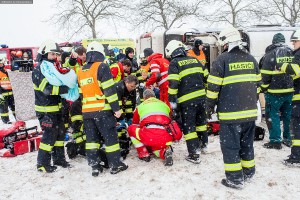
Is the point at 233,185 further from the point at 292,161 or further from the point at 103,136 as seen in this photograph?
the point at 103,136

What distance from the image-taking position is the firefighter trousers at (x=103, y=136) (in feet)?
15.4

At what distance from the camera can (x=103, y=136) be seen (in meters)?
4.75

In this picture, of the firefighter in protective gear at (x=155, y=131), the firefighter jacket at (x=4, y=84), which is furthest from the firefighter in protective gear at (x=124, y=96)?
the firefighter jacket at (x=4, y=84)

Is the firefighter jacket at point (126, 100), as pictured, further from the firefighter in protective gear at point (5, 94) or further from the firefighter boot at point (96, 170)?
the firefighter in protective gear at point (5, 94)

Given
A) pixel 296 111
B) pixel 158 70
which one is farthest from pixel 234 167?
pixel 158 70

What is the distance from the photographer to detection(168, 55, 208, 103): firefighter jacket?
4914 mm

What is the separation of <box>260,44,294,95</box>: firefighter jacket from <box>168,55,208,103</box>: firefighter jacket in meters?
1.38

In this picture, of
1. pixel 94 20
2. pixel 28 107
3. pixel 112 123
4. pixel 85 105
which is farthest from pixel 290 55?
pixel 94 20

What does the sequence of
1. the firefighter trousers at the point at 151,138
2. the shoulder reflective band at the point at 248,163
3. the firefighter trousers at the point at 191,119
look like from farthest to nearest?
the firefighter trousers at the point at 191,119 < the firefighter trousers at the point at 151,138 < the shoulder reflective band at the point at 248,163

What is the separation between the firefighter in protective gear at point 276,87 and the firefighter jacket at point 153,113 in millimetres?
1989

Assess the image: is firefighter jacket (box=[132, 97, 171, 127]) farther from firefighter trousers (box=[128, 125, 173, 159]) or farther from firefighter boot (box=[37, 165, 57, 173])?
firefighter boot (box=[37, 165, 57, 173])

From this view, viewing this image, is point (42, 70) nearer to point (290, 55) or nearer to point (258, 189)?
point (258, 189)

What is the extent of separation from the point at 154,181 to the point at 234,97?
1.71m

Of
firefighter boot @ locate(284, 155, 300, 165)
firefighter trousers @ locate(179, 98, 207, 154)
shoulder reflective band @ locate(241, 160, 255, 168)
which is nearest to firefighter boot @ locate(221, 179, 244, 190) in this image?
shoulder reflective band @ locate(241, 160, 255, 168)
